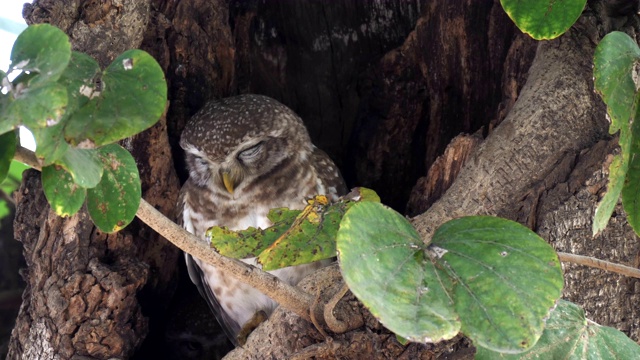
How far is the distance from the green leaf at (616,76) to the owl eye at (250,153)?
1.48 metres

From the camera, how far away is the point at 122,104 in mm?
1293

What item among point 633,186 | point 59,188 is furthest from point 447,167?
point 59,188

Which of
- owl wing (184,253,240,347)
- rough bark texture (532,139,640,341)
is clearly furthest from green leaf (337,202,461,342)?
owl wing (184,253,240,347)

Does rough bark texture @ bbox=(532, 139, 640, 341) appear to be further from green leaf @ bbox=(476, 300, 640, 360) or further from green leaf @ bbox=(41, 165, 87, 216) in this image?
green leaf @ bbox=(41, 165, 87, 216)

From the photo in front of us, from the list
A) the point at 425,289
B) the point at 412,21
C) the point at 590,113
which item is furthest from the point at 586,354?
the point at 412,21

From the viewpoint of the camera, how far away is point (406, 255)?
1343 mm

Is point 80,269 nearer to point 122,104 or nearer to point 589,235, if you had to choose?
point 122,104

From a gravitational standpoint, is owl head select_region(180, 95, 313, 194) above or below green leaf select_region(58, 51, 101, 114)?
below

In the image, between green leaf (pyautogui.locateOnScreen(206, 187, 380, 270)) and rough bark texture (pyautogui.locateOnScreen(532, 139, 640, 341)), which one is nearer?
green leaf (pyautogui.locateOnScreen(206, 187, 380, 270))

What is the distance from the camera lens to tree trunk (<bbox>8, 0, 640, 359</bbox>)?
200cm

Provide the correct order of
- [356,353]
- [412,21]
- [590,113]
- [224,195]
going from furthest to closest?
[412,21] → [224,195] → [590,113] → [356,353]

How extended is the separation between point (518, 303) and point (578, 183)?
77 cm

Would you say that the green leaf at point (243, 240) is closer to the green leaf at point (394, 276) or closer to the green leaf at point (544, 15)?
the green leaf at point (394, 276)

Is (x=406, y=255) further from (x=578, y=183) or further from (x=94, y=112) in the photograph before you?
(x=578, y=183)
